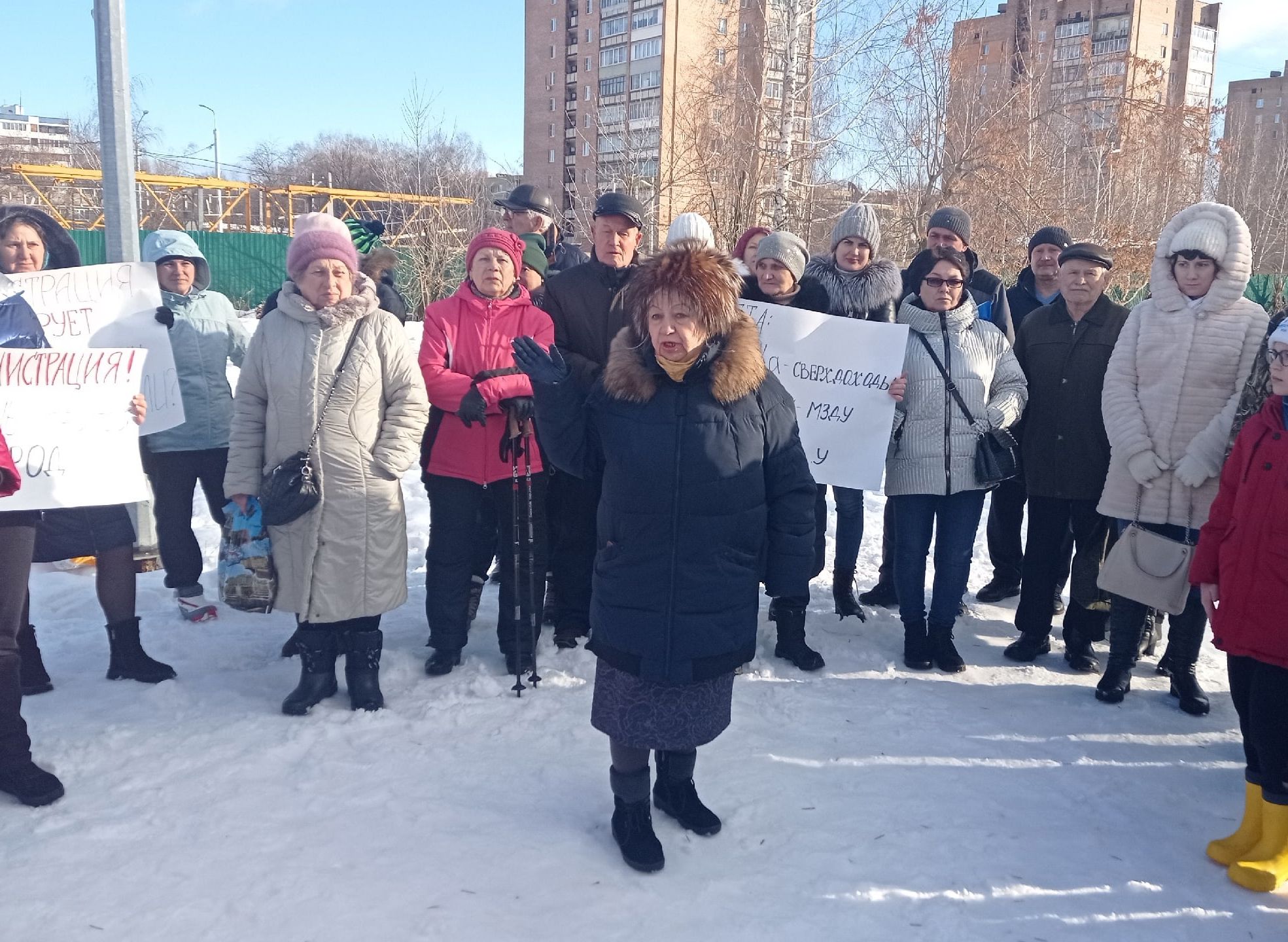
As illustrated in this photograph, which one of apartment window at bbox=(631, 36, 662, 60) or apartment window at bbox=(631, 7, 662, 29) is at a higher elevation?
apartment window at bbox=(631, 7, 662, 29)

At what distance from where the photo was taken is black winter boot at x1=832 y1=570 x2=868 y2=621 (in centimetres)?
571

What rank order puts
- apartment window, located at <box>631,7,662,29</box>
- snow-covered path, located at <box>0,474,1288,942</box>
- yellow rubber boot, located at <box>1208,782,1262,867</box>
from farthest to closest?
apartment window, located at <box>631,7,662,29</box> → yellow rubber boot, located at <box>1208,782,1262,867</box> → snow-covered path, located at <box>0,474,1288,942</box>

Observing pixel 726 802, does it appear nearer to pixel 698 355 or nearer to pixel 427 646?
pixel 698 355

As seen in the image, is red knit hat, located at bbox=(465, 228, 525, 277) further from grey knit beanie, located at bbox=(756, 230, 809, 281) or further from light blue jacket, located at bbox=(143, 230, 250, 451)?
light blue jacket, located at bbox=(143, 230, 250, 451)

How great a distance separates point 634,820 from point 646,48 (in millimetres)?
70941

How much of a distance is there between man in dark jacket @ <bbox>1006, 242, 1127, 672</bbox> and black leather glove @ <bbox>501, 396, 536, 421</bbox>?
2.78 meters

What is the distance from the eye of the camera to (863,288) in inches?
204

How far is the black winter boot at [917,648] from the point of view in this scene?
5000 mm

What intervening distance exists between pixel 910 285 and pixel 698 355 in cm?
307

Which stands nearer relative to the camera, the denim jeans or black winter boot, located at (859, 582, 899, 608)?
the denim jeans

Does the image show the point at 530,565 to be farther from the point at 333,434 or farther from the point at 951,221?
the point at 951,221

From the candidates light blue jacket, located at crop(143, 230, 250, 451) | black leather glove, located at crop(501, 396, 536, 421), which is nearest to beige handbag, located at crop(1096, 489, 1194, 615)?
black leather glove, located at crop(501, 396, 536, 421)

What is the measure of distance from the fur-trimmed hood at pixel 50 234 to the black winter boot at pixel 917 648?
14.9ft

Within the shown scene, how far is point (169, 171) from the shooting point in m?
51.3
